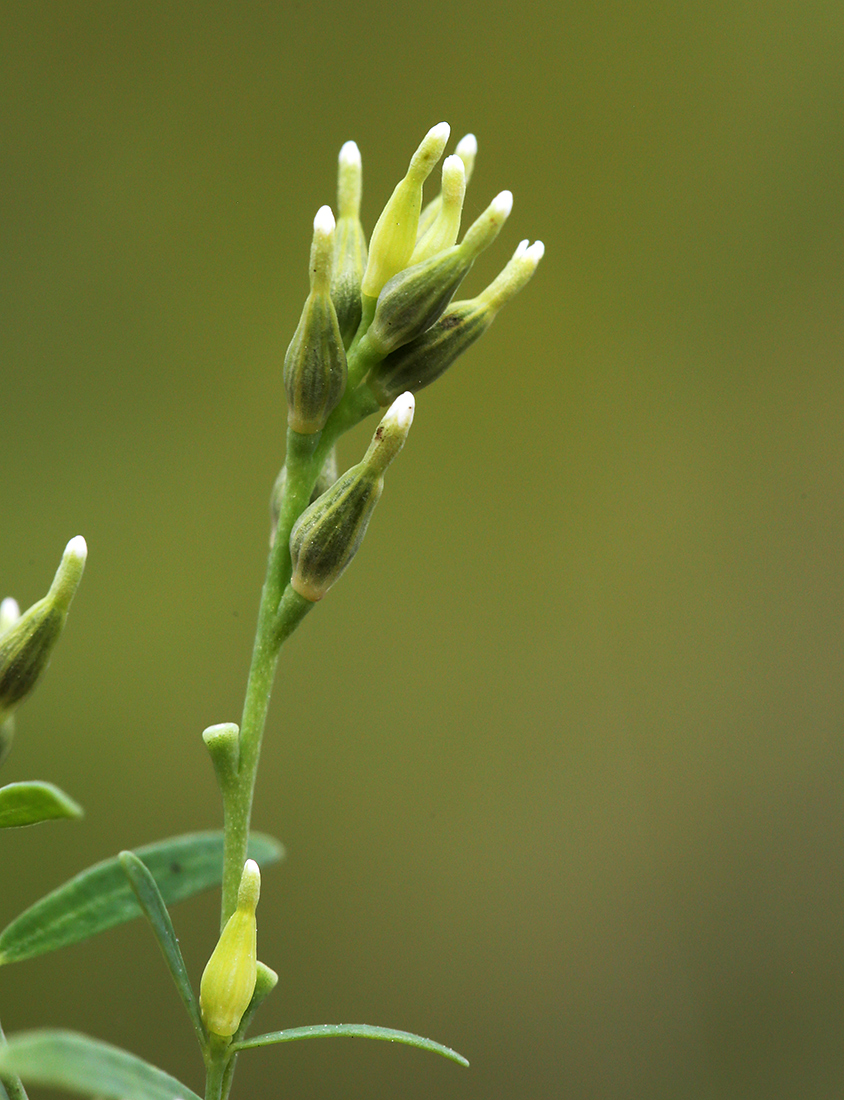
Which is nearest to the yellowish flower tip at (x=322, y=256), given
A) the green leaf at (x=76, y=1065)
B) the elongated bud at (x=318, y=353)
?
the elongated bud at (x=318, y=353)

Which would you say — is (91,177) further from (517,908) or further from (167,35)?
(517,908)

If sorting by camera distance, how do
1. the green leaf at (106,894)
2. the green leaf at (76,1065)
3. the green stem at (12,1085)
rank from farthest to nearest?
the green leaf at (106,894)
the green stem at (12,1085)
the green leaf at (76,1065)

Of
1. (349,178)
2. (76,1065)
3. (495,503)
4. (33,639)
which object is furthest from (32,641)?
(495,503)

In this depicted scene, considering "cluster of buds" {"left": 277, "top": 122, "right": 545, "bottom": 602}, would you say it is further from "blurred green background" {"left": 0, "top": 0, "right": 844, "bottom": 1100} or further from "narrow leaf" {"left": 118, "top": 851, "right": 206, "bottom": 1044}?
"blurred green background" {"left": 0, "top": 0, "right": 844, "bottom": 1100}

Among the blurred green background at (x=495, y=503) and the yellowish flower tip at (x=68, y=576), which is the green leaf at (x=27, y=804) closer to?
the yellowish flower tip at (x=68, y=576)

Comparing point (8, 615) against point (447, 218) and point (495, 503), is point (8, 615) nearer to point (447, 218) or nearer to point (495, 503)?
point (447, 218)

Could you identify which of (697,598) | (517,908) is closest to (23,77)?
(697,598)
